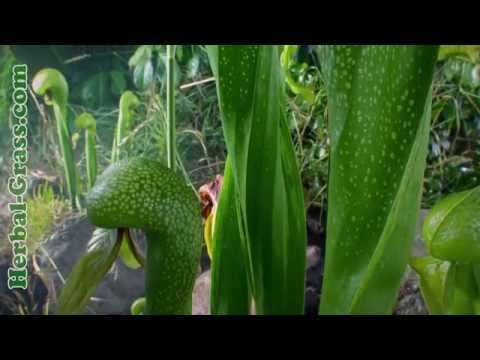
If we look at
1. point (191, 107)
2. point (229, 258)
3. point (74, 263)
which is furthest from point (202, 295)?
point (191, 107)

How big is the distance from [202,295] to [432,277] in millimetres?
470

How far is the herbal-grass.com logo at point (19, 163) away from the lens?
54.6 inches

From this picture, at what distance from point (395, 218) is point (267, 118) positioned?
27cm

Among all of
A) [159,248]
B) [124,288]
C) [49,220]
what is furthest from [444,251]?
[49,220]

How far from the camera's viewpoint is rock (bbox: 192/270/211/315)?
1.22 meters

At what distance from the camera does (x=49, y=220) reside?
4.58ft

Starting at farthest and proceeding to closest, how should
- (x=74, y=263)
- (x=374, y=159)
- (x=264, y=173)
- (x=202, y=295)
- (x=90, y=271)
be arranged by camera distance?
(x=74, y=263) → (x=202, y=295) → (x=90, y=271) → (x=264, y=173) → (x=374, y=159)

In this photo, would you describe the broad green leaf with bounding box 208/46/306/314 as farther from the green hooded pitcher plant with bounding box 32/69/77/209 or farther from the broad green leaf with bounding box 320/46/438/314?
the green hooded pitcher plant with bounding box 32/69/77/209

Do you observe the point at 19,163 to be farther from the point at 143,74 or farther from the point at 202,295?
the point at 202,295

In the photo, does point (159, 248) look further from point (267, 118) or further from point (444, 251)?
point (444, 251)

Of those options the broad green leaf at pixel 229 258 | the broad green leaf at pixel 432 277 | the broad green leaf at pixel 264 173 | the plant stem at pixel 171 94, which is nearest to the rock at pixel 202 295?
the broad green leaf at pixel 229 258

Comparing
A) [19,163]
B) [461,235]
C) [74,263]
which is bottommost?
[74,263]

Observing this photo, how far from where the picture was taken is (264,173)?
100cm

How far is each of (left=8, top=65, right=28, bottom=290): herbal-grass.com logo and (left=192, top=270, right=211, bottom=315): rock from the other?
45cm
